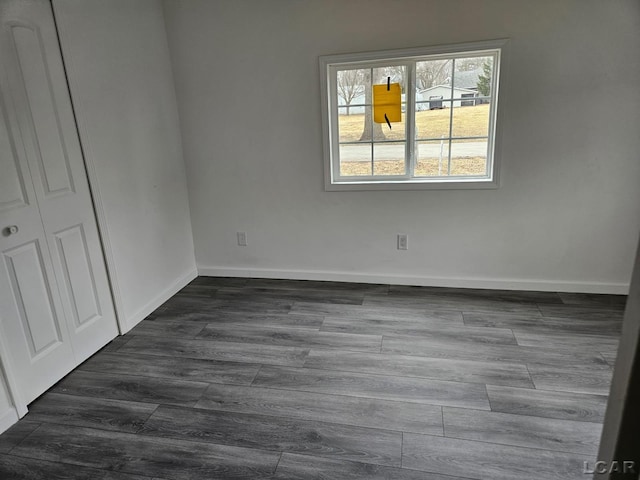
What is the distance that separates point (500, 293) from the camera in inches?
122

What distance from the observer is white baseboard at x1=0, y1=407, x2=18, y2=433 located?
183cm

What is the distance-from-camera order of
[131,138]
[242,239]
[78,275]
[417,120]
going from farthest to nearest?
1. [242,239]
2. [417,120]
3. [131,138]
4. [78,275]

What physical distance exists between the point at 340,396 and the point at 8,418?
65.1 inches

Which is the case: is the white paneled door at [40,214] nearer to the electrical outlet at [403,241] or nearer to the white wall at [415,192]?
the white wall at [415,192]

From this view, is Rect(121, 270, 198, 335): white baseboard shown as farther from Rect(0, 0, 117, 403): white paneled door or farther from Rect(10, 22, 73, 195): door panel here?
Rect(10, 22, 73, 195): door panel

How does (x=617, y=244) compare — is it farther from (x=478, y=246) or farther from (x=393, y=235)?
(x=393, y=235)

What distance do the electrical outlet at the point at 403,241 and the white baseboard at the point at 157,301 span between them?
6.53 feet

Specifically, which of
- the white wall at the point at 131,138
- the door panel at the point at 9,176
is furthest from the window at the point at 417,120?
the door panel at the point at 9,176

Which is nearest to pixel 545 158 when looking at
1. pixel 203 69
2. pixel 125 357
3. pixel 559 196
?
pixel 559 196

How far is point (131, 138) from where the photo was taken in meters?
2.78

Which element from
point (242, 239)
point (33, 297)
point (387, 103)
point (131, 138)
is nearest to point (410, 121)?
point (387, 103)

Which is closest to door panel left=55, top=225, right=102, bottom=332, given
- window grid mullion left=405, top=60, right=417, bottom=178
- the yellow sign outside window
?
the yellow sign outside window

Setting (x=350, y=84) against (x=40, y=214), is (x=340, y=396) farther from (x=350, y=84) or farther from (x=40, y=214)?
(x=350, y=84)
